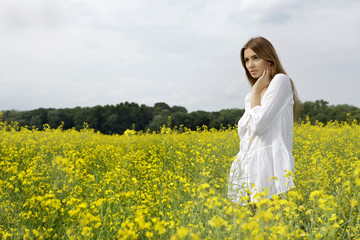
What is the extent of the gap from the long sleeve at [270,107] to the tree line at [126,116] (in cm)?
2244

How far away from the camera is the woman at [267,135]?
6.93 ft

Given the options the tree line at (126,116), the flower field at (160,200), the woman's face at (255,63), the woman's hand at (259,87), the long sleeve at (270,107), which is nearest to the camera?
the flower field at (160,200)

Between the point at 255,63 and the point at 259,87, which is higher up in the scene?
the point at 255,63

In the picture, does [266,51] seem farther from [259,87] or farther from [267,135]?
[267,135]

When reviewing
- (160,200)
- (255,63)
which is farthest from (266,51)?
(160,200)

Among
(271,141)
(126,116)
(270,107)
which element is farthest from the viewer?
(126,116)

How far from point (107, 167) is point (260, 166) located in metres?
3.23

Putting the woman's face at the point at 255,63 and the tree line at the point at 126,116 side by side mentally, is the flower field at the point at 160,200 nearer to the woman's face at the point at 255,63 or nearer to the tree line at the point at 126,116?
the woman's face at the point at 255,63

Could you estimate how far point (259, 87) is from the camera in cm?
231

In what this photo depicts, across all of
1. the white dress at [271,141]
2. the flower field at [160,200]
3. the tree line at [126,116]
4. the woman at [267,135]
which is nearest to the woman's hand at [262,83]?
the woman at [267,135]

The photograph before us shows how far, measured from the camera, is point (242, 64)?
2.67m

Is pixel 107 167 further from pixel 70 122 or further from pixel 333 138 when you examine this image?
pixel 70 122

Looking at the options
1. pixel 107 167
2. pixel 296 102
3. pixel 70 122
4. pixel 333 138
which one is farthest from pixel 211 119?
pixel 296 102

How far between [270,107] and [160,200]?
1.39 m
